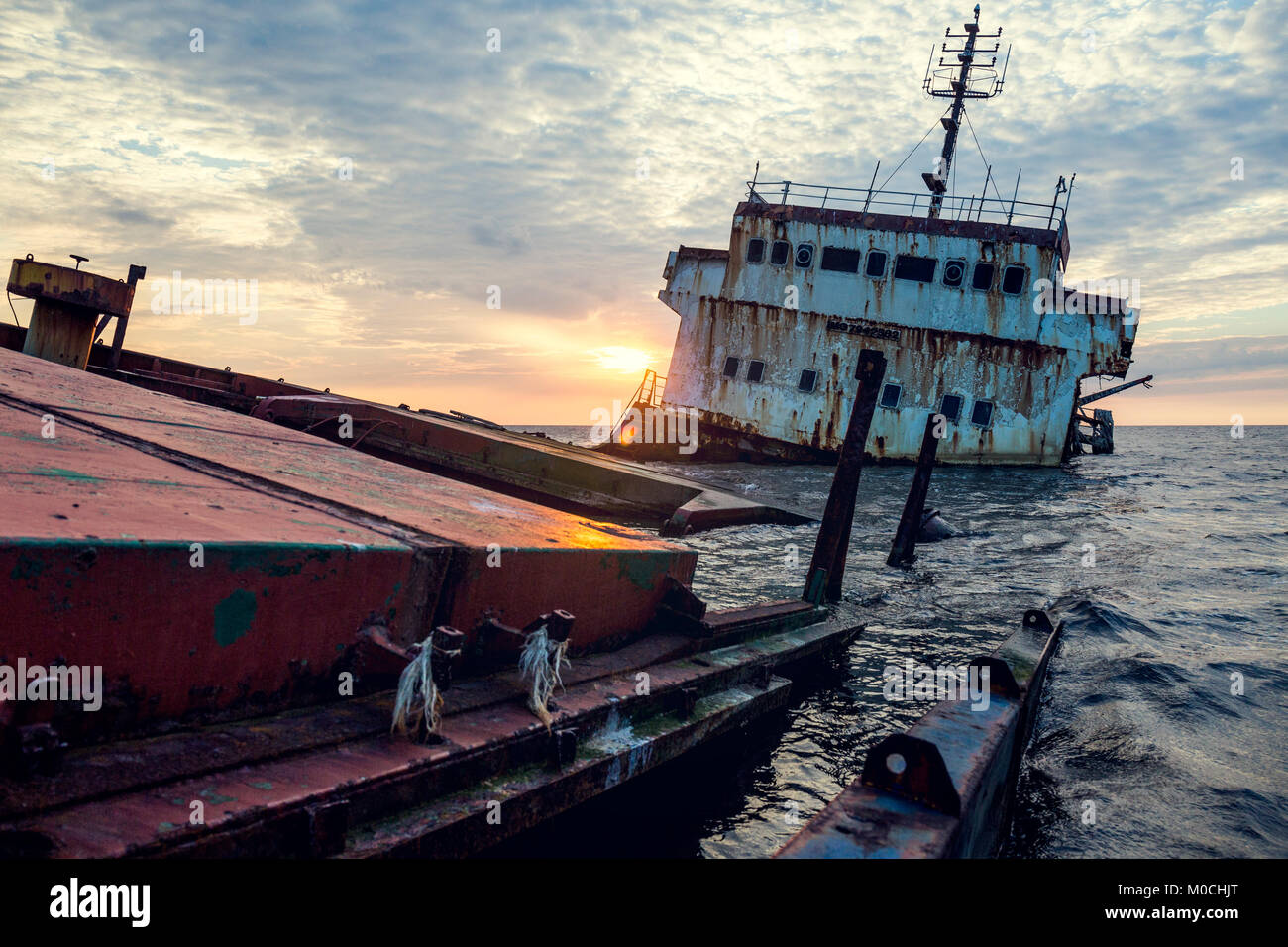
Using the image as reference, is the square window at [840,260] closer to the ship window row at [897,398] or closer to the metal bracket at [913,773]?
the ship window row at [897,398]

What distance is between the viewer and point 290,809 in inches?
65.8

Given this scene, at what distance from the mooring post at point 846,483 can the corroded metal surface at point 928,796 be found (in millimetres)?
4218

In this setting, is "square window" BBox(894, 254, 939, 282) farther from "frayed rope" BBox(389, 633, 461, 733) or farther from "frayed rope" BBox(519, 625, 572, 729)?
"frayed rope" BBox(389, 633, 461, 733)

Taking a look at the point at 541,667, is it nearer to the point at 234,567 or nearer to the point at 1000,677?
the point at 234,567

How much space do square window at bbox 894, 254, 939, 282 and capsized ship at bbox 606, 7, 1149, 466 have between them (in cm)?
3

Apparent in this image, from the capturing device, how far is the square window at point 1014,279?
66.1 feet

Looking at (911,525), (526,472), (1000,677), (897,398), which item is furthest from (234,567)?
(897,398)

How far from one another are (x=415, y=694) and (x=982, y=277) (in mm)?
21484

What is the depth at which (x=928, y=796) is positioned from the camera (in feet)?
6.41

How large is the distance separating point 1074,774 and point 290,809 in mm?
4060

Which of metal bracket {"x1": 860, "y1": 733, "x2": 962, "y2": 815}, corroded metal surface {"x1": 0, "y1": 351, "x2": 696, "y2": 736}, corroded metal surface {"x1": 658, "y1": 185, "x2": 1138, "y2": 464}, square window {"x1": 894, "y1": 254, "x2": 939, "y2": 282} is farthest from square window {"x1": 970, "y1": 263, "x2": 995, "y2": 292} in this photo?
metal bracket {"x1": 860, "y1": 733, "x2": 962, "y2": 815}

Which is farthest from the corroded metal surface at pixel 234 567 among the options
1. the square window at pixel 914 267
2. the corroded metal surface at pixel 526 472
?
the square window at pixel 914 267
